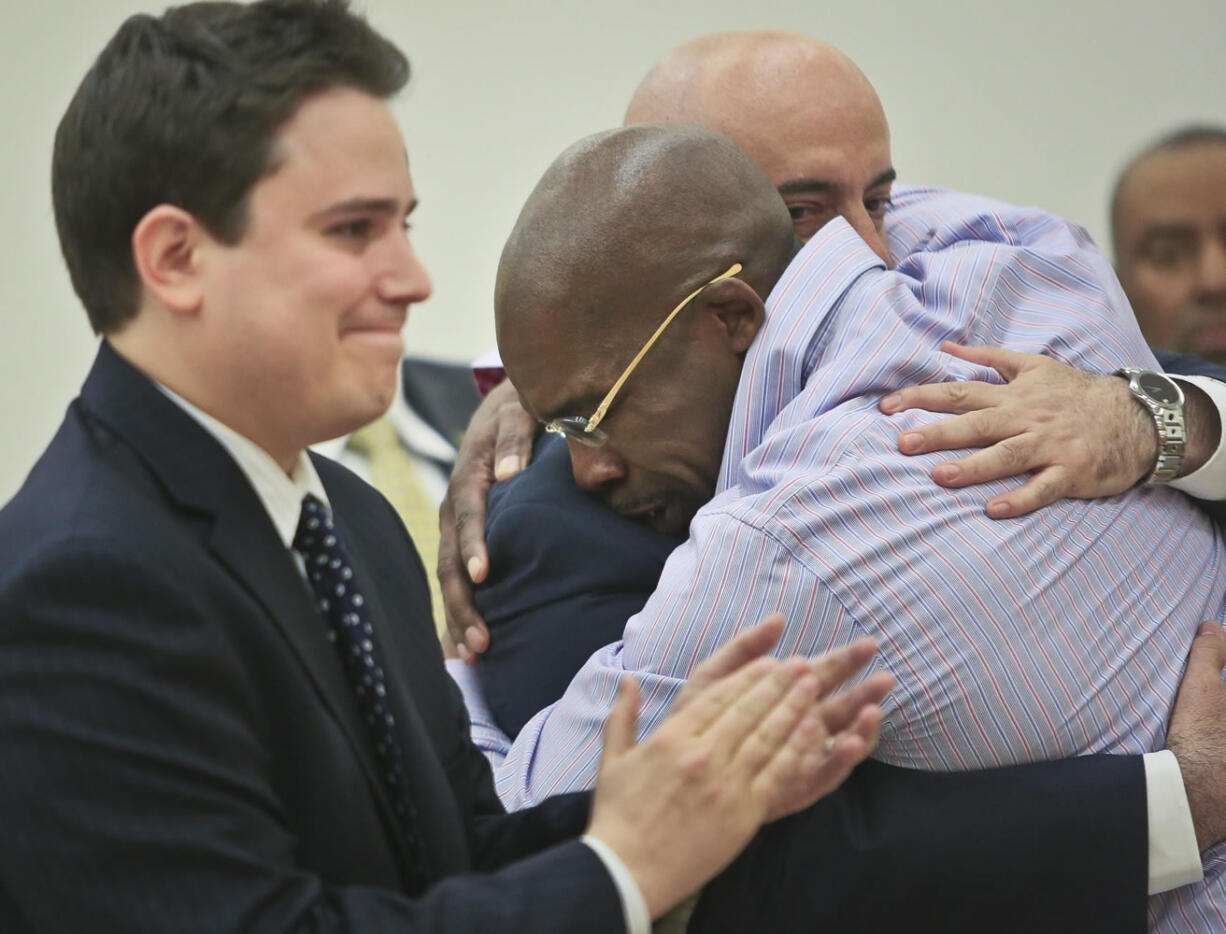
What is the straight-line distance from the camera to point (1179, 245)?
111 inches

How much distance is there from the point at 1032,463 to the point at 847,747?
1.99ft

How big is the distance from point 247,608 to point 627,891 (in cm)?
34

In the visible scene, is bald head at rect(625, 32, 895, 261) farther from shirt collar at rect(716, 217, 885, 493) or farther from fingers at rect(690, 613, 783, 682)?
fingers at rect(690, 613, 783, 682)

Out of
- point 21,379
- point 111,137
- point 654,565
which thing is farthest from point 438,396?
point 111,137

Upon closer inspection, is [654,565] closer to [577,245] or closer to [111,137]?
[577,245]

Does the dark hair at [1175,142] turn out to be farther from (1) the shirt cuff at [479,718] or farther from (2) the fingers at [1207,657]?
(1) the shirt cuff at [479,718]

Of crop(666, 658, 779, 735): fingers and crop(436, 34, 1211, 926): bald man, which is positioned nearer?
crop(666, 658, 779, 735): fingers

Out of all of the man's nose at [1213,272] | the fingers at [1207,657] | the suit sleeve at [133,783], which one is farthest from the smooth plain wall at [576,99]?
the suit sleeve at [133,783]

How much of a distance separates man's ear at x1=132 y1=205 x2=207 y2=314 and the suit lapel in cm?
7

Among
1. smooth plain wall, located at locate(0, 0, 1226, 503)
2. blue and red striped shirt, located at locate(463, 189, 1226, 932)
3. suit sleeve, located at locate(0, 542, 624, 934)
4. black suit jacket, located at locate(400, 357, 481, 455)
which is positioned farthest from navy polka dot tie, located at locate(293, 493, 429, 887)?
smooth plain wall, located at locate(0, 0, 1226, 503)

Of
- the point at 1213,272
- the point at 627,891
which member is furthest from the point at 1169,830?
the point at 1213,272

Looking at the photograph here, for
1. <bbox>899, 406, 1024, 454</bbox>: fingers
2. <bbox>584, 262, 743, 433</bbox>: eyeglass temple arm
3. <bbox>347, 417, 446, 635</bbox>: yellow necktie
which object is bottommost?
<bbox>347, 417, 446, 635</bbox>: yellow necktie

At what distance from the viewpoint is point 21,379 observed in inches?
146

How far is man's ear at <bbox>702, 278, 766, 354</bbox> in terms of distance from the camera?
69.1 inches
